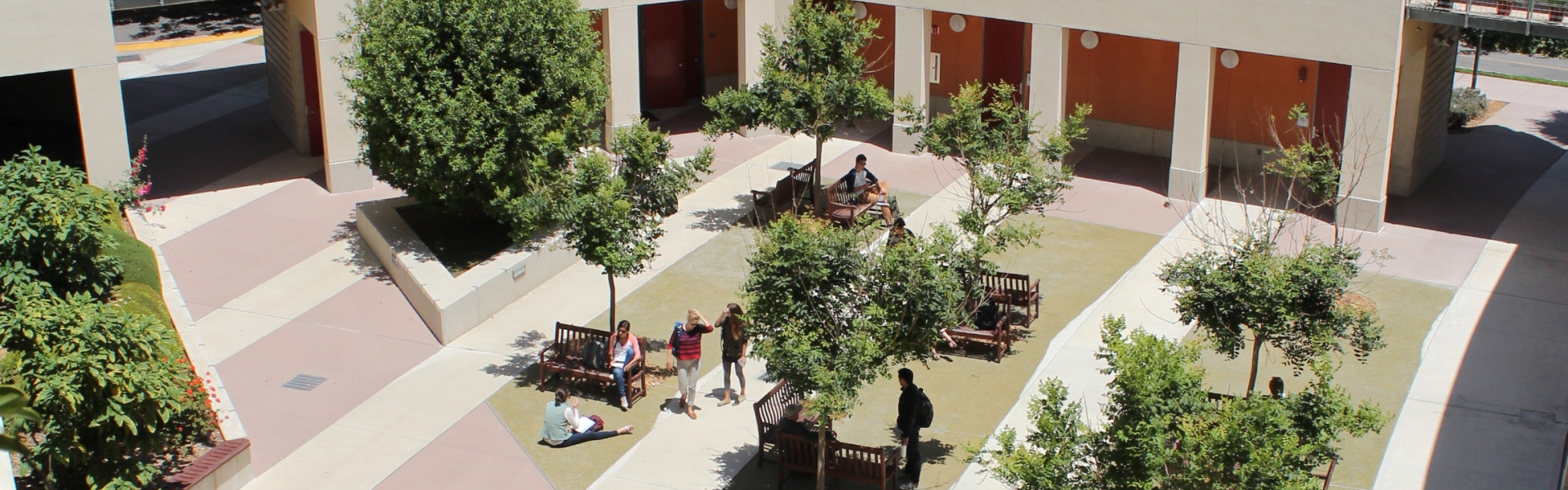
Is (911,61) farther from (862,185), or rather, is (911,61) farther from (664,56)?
(664,56)

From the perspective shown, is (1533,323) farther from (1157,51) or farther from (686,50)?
(686,50)

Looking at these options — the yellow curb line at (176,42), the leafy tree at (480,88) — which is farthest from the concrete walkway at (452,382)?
the yellow curb line at (176,42)

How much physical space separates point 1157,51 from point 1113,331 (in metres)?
13.4

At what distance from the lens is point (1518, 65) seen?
30641mm

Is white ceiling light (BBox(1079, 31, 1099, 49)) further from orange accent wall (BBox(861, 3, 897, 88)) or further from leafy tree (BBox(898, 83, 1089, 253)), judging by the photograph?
orange accent wall (BBox(861, 3, 897, 88))

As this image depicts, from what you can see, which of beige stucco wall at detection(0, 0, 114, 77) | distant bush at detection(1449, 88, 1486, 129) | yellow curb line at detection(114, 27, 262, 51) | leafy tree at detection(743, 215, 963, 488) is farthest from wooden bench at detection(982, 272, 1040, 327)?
yellow curb line at detection(114, 27, 262, 51)

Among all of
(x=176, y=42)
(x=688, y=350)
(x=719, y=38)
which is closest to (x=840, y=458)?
(x=688, y=350)

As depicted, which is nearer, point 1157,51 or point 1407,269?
point 1407,269

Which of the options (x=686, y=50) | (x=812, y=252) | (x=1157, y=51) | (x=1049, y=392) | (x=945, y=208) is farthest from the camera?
(x=686, y=50)

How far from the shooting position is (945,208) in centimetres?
2128

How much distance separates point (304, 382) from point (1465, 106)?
1940 cm

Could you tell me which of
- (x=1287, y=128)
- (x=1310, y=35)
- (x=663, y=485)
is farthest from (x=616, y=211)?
(x=1287, y=128)

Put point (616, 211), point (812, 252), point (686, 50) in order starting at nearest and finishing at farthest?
point (812, 252)
point (616, 211)
point (686, 50)

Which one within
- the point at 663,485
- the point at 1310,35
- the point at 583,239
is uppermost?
the point at 1310,35
